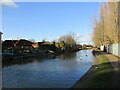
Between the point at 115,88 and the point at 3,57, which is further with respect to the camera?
the point at 3,57

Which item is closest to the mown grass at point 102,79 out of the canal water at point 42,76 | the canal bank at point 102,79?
the canal bank at point 102,79

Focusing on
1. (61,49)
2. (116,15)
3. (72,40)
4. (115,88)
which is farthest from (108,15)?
(72,40)

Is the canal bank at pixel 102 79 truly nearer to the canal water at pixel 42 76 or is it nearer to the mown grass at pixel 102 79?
the mown grass at pixel 102 79

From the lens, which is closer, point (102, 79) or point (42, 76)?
point (102, 79)

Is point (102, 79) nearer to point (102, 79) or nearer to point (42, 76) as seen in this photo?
point (102, 79)

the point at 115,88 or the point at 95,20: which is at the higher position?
the point at 95,20

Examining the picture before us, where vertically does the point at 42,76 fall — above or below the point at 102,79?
below

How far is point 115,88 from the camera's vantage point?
21.1ft

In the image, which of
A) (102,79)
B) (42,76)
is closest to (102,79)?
(102,79)

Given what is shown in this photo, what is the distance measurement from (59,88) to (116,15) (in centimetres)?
2369

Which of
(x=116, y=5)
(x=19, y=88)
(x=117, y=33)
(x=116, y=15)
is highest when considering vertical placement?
(x=116, y=5)

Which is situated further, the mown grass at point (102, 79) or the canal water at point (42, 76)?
the canal water at point (42, 76)

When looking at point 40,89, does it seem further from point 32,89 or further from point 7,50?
point 7,50

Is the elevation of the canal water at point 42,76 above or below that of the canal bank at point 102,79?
below
